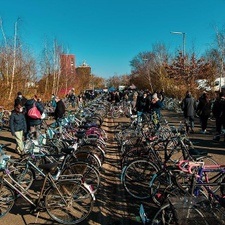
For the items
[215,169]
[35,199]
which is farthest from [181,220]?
[35,199]

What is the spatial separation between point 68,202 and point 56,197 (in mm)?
195

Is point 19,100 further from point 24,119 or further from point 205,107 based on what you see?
point 205,107

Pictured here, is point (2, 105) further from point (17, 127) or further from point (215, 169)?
point (215, 169)

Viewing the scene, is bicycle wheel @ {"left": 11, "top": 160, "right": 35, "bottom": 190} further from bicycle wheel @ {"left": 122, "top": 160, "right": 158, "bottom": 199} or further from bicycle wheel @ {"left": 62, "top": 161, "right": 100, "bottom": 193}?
bicycle wheel @ {"left": 122, "top": 160, "right": 158, "bottom": 199}

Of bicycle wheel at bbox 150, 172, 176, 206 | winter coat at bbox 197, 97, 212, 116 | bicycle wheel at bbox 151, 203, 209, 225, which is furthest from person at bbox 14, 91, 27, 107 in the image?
winter coat at bbox 197, 97, 212, 116

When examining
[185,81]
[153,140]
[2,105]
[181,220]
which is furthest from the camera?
[185,81]

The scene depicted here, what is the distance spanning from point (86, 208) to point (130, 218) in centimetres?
67

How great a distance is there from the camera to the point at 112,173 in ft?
20.6

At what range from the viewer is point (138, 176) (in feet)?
16.5

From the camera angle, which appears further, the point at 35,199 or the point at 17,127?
the point at 17,127

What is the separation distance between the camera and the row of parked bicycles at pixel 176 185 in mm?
2838

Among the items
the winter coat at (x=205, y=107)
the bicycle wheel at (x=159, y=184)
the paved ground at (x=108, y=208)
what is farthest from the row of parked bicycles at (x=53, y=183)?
the winter coat at (x=205, y=107)

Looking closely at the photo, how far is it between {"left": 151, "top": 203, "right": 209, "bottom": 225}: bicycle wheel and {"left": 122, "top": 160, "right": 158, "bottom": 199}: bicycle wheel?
1728 mm

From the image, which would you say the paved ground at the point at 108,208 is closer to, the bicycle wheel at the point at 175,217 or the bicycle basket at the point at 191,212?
the bicycle wheel at the point at 175,217
